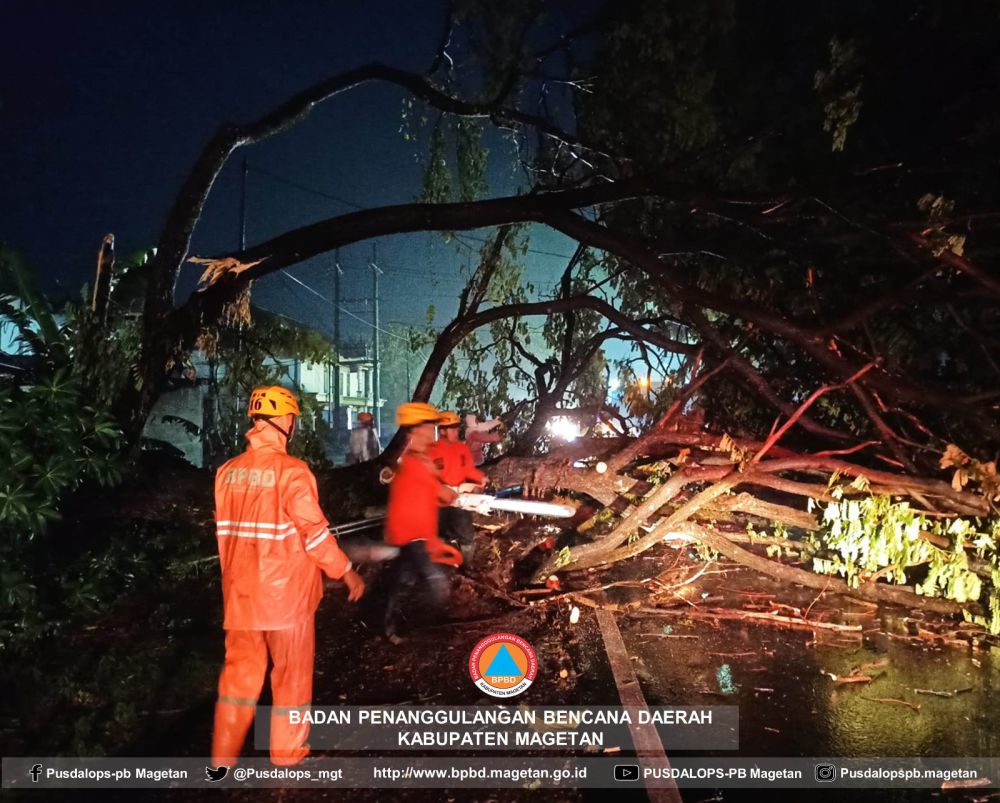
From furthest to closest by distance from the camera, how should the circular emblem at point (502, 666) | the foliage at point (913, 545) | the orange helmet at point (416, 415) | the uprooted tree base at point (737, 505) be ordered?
the uprooted tree base at point (737, 505) → the foliage at point (913, 545) → the orange helmet at point (416, 415) → the circular emblem at point (502, 666)

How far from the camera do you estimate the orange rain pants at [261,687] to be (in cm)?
303

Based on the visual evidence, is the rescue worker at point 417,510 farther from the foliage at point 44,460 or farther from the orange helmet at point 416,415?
the foliage at point 44,460

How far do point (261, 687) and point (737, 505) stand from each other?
4340 millimetres

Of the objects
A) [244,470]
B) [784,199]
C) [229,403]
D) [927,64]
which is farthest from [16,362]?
[927,64]

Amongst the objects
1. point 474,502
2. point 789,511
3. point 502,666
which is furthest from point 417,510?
point 789,511

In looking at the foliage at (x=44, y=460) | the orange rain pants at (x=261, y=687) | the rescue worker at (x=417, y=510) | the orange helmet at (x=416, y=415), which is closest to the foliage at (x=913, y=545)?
the rescue worker at (x=417, y=510)

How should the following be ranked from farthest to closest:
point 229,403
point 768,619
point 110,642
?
1. point 229,403
2. point 768,619
3. point 110,642

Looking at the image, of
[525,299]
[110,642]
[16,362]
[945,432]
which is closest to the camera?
[110,642]

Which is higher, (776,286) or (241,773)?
(776,286)

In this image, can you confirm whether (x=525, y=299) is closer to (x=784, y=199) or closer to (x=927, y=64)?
(x=784, y=199)

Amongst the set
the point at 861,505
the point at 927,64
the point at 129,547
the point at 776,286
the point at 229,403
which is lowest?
the point at 129,547

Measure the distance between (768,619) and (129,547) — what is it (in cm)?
528

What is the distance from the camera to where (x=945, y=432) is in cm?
624

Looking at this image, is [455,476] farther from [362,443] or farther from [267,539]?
[362,443]
